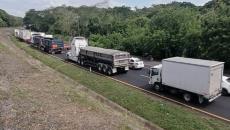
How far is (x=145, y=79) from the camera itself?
2514cm

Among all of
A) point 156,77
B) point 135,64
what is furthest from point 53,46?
point 156,77

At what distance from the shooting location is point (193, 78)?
56.4 ft

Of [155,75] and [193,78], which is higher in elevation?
[193,78]

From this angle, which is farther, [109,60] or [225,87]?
[109,60]

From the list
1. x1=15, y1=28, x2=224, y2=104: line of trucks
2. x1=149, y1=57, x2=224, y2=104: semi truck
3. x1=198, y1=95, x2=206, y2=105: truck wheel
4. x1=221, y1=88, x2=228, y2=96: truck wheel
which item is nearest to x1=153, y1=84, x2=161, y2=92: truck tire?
x1=15, y1=28, x2=224, y2=104: line of trucks

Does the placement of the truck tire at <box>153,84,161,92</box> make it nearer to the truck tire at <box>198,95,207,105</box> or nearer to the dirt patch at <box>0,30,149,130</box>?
the truck tire at <box>198,95,207,105</box>

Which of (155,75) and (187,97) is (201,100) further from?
(155,75)

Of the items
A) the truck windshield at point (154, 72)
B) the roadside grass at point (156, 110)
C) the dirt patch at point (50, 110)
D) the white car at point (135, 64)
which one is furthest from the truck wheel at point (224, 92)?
the white car at point (135, 64)

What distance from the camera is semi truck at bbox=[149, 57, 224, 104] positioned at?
54.3 feet

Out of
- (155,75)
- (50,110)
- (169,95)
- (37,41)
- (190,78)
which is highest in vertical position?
(37,41)

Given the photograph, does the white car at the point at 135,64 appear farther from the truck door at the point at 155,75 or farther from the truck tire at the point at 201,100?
the truck tire at the point at 201,100

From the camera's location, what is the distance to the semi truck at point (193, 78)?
Result: 1656 centimetres

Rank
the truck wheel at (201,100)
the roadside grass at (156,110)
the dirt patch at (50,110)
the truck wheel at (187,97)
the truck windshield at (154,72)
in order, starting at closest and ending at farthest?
the dirt patch at (50,110), the roadside grass at (156,110), the truck wheel at (201,100), the truck wheel at (187,97), the truck windshield at (154,72)

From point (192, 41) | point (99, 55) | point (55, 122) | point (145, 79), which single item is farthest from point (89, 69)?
point (55, 122)
